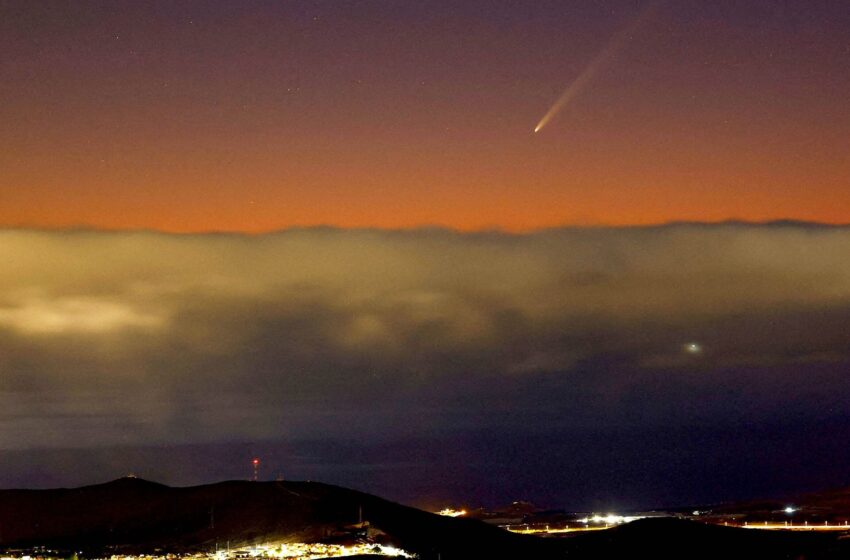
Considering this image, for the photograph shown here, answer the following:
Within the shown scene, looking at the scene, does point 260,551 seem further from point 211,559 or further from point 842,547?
point 842,547

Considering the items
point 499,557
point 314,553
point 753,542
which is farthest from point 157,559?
point 753,542

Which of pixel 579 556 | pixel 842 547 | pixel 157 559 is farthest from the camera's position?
pixel 157 559

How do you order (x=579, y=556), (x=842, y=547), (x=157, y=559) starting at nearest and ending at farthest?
(x=842, y=547)
(x=579, y=556)
(x=157, y=559)

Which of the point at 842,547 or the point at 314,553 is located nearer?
the point at 842,547

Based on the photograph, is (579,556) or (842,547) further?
(579,556)

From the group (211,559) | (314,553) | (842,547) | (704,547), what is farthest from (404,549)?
(842,547)

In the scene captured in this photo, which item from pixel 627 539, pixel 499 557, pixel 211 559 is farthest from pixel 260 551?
pixel 627 539

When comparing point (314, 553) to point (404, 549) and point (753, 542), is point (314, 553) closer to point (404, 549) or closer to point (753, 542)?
point (404, 549)
